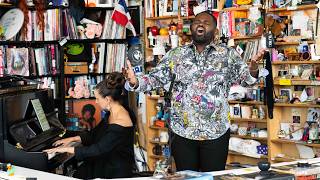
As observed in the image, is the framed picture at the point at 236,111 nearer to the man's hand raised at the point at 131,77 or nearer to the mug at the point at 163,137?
the mug at the point at 163,137

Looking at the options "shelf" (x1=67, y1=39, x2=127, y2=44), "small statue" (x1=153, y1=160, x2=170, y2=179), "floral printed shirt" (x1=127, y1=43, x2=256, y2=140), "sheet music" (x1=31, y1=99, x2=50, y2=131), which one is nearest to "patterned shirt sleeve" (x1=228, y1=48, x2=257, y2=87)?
"floral printed shirt" (x1=127, y1=43, x2=256, y2=140)

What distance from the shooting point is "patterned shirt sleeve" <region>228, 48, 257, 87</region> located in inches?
138

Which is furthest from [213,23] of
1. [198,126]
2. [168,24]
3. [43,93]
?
[168,24]

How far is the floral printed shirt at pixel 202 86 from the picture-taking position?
3.48 metres

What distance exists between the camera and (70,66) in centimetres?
662

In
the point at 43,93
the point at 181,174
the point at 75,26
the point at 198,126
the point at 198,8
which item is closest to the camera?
the point at 181,174

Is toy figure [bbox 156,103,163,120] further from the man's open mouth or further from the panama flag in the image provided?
the man's open mouth

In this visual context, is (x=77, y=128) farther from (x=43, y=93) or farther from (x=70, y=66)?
(x=43, y=93)

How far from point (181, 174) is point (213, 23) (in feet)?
3.87

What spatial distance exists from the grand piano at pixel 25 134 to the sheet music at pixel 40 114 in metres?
0.02

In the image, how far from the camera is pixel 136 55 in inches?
270

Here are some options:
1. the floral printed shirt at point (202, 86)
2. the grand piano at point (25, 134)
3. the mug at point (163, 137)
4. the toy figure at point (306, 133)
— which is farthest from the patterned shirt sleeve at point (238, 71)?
the mug at point (163, 137)

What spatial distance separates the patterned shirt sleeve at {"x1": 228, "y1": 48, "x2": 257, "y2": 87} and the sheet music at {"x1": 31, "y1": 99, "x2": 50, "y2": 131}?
1.52 metres

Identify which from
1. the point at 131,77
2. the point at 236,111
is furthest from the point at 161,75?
the point at 236,111
